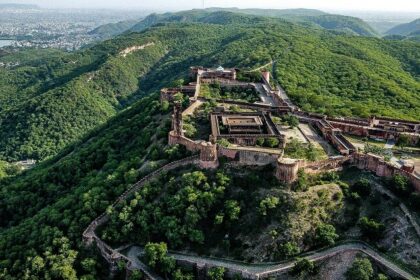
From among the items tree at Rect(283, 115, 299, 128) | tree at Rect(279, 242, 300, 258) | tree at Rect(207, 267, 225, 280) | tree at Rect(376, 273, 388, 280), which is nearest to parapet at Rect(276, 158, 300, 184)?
tree at Rect(279, 242, 300, 258)

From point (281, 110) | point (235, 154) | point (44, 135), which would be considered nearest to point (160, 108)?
point (281, 110)

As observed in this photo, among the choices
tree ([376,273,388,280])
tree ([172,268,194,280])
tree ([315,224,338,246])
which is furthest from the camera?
tree ([172,268,194,280])

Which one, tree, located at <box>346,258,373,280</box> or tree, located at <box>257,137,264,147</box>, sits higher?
tree, located at <box>257,137,264,147</box>

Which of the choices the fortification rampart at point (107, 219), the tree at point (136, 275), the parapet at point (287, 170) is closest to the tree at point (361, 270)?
the parapet at point (287, 170)

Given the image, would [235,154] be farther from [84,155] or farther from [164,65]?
[164,65]

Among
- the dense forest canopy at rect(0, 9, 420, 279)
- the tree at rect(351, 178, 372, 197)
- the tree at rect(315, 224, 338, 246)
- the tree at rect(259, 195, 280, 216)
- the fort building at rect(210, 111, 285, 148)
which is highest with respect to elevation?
the fort building at rect(210, 111, 285, 148)

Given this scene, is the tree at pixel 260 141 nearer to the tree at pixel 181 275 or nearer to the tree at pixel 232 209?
the tree at pixel 232 209

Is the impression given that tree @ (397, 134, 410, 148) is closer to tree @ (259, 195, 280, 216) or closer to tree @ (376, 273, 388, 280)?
tree @ (259, 195, 280, 216)
